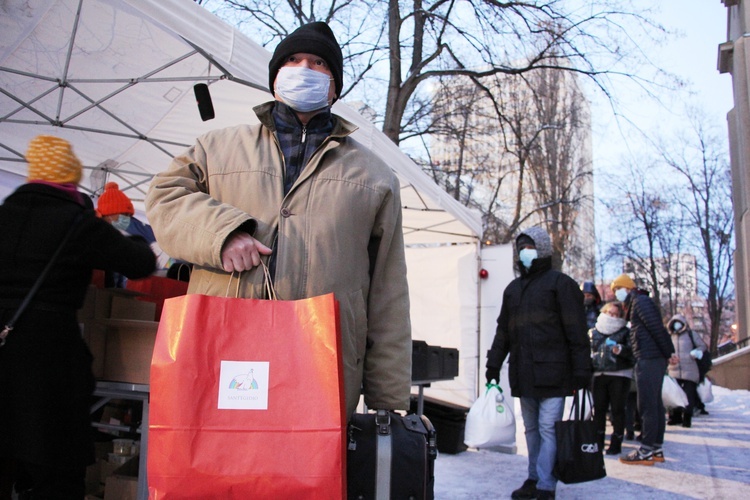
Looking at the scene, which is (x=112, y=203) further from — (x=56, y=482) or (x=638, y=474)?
(x=638, y=474)

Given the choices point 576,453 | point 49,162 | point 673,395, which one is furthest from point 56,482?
point 673,395

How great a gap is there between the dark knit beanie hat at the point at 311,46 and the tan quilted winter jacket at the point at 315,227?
18 centimetres

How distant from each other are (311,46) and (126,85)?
4406mm

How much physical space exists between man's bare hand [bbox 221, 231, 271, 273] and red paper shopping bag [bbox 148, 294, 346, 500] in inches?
6.9

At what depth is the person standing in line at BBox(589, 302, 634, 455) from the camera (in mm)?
7562

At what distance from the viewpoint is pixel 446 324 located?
972 centimetres

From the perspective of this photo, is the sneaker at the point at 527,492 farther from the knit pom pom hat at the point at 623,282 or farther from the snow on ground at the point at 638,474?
the knit pom pom hat at the point at 623,282

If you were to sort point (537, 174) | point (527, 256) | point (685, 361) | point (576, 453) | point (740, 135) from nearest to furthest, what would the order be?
1. point (576, 453)
2. point (527, 256)
3. point (685, 361)
4. point (740, 135)
5. point (537, 174)

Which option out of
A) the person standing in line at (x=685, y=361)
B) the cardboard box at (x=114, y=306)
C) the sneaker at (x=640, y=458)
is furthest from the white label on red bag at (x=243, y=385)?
the person standing in line at (x=685, y=361)

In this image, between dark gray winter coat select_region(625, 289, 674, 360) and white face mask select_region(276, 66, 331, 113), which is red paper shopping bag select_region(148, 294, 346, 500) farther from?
dark gray winter coat select_region(625, 289, 674, 360)

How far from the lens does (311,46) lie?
213 cm

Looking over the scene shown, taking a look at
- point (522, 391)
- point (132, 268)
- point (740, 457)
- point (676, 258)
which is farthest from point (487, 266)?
point (676, 258)

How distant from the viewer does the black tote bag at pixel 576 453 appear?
15.3ft

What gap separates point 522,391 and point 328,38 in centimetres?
348
